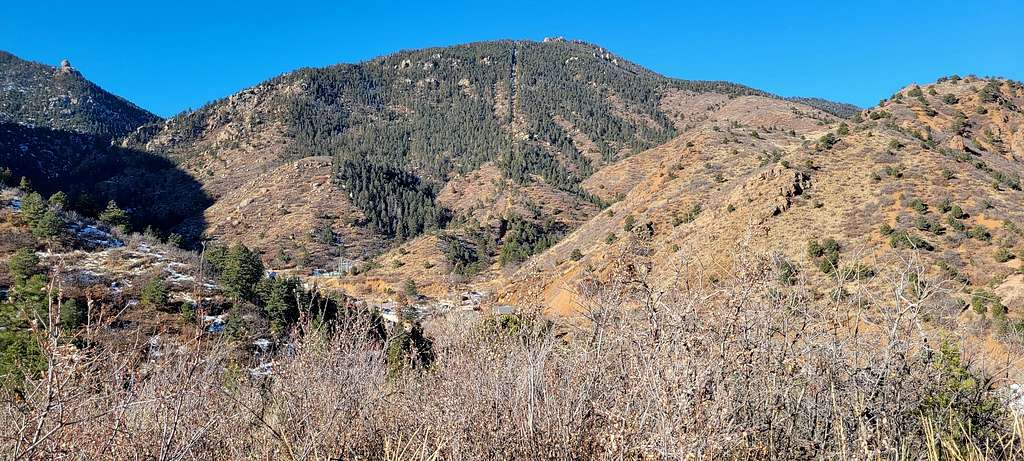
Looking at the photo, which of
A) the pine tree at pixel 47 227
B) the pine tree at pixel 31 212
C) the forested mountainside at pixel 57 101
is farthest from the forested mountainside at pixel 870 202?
the forested mountainside at pixel 57 101

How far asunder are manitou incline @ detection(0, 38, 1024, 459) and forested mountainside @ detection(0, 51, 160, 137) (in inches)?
46.1

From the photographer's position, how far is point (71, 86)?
370 ft

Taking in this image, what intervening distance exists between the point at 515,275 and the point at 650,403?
33.3 metres

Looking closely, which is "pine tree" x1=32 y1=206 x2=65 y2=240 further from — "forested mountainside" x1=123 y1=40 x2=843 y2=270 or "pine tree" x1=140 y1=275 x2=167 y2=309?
"forested mountainside" x1=123 y1=40 x2=843 y2=270

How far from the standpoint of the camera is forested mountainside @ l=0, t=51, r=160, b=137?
101m

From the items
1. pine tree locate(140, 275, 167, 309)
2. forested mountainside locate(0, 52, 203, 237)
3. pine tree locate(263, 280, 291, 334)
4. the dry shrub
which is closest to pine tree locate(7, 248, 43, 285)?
pine tree locate(140, 275, 167, 309)

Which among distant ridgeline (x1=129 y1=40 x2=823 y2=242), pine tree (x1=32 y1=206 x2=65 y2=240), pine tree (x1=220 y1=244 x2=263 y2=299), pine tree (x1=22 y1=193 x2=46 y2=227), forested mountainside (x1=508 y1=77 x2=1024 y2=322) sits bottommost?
pine tree (x1=220 y1=244 x2=263 y2=299)

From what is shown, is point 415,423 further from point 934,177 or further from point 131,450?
point 934,177

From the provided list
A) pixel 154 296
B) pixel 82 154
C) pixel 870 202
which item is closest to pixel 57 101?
pixel 82 154

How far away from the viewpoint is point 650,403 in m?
2.63

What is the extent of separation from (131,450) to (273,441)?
0.81 meters

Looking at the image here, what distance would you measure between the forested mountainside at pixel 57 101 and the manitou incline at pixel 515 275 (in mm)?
1171

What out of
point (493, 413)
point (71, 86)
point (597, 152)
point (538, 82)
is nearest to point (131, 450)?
point (493, 413)

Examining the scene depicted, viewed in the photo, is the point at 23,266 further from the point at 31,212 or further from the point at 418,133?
the point at 418,133
